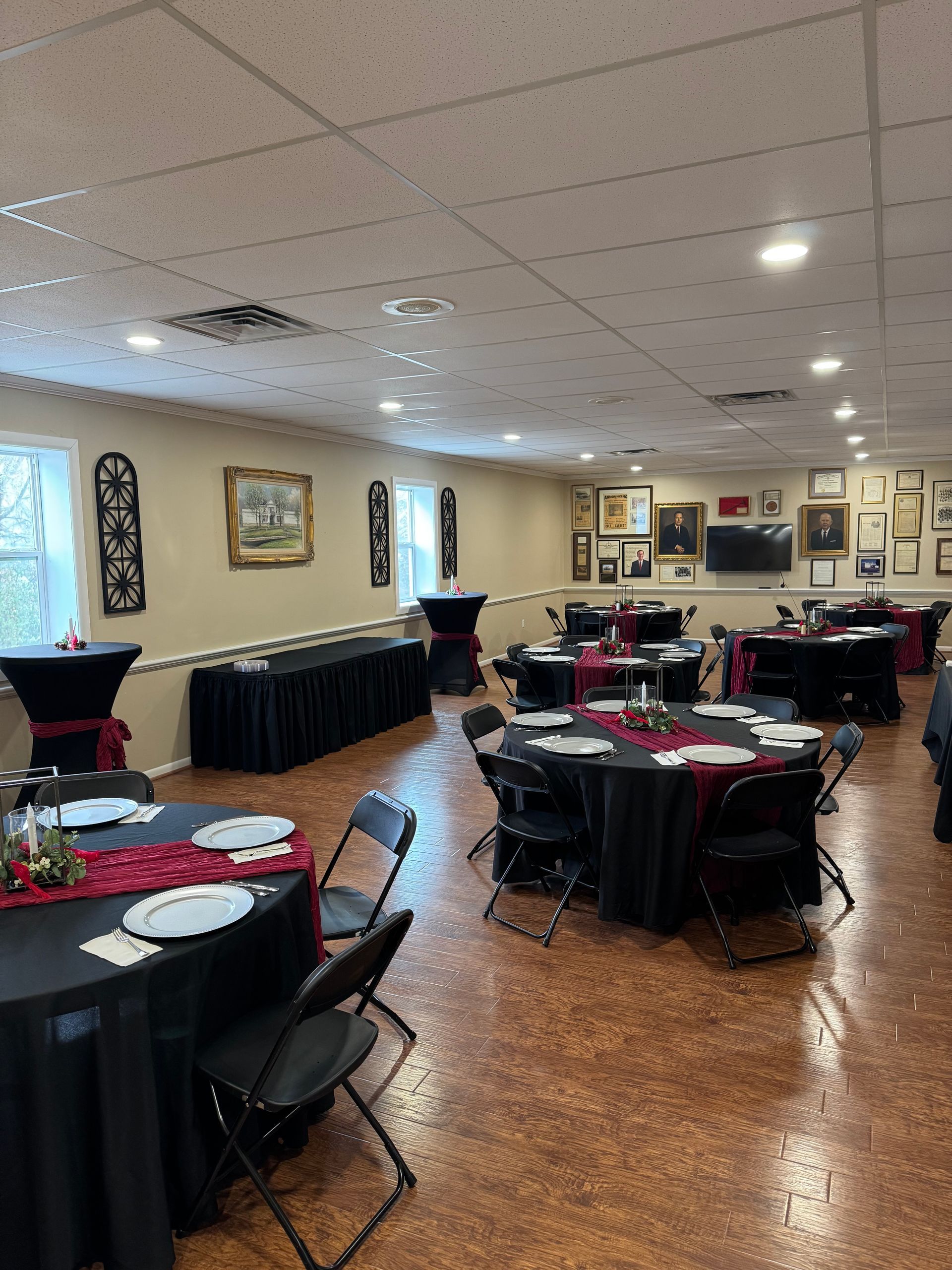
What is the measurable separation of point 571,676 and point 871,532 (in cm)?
753

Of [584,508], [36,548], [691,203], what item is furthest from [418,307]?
[584,508]

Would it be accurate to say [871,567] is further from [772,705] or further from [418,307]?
[418,307]

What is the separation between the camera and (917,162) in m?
2.18

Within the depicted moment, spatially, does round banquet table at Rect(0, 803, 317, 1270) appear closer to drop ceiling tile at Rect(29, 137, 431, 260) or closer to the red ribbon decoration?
drop ceiling tile at Rect(29, 137, 431, 260)

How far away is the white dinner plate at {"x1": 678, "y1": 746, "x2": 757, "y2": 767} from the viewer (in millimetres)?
3428

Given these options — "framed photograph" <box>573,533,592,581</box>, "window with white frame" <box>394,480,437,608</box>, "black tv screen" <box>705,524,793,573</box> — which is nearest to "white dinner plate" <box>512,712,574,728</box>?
"window with white frame" <box>394,480,437,608</box>

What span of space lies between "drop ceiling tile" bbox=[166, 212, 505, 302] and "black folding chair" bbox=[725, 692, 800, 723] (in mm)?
2766

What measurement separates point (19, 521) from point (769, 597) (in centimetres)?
1018

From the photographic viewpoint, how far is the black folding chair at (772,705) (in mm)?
4363

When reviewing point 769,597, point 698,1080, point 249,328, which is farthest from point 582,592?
point 698,1080

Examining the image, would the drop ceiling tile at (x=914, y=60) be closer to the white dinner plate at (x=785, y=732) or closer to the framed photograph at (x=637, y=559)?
the white dinner plate at (x=785, y=732)

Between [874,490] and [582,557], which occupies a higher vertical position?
[874,490]

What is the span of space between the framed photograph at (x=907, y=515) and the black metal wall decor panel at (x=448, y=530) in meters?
6.28

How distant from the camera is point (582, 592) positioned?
44.9 feet
